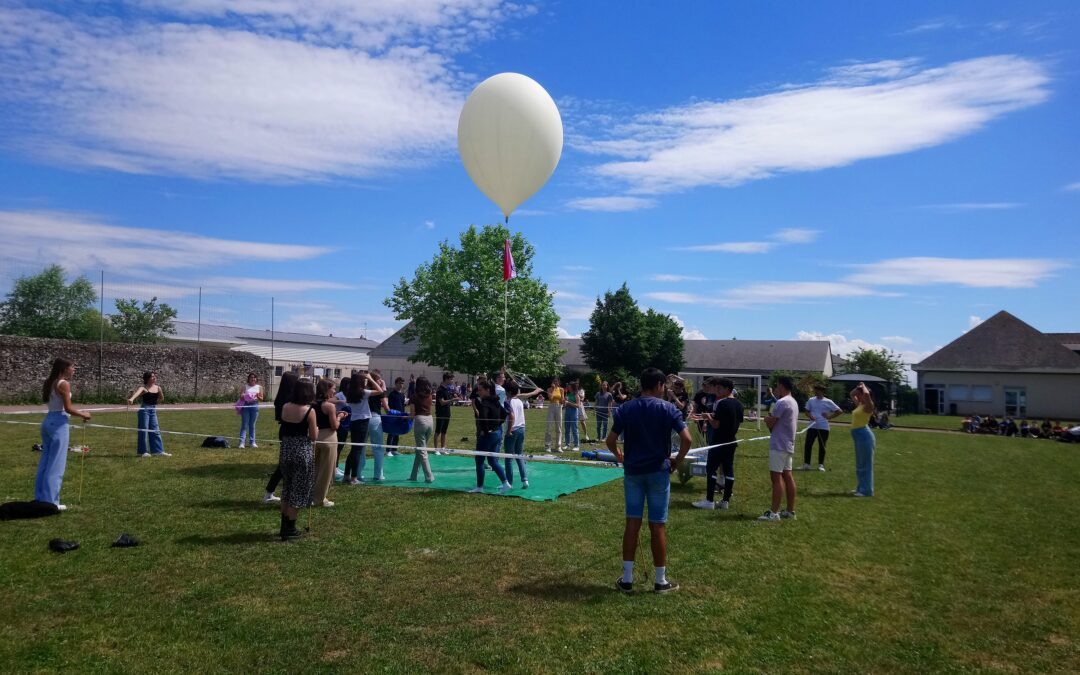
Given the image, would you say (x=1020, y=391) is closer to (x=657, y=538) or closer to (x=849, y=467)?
(x=849, y=467)

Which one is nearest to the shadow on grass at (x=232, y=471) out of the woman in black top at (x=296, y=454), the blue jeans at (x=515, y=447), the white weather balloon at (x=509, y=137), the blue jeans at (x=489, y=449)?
the blue jeans at (x=489, y=449)

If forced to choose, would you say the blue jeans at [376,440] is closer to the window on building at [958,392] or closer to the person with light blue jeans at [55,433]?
the person with light blue jeans at [55,433]

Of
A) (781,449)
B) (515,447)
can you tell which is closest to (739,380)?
(515,447)

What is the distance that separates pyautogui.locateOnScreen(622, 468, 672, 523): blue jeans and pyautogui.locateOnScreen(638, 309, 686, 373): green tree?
4986 cm

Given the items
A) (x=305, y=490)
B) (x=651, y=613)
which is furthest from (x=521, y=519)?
(x=651, y=613)

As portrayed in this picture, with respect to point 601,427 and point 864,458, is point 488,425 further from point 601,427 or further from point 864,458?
point 601,427

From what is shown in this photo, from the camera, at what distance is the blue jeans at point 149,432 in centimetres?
1310

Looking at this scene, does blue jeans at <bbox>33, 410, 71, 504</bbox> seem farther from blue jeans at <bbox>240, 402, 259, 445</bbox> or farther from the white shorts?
the white shorts

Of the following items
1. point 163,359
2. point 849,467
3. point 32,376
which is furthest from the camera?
point 163,359

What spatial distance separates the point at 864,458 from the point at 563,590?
23.8ft

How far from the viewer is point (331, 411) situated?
859 centimetres

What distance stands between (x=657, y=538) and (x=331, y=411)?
4.72 metres

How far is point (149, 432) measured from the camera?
13484 millimetres

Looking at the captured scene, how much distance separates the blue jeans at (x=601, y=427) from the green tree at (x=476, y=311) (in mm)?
24017
